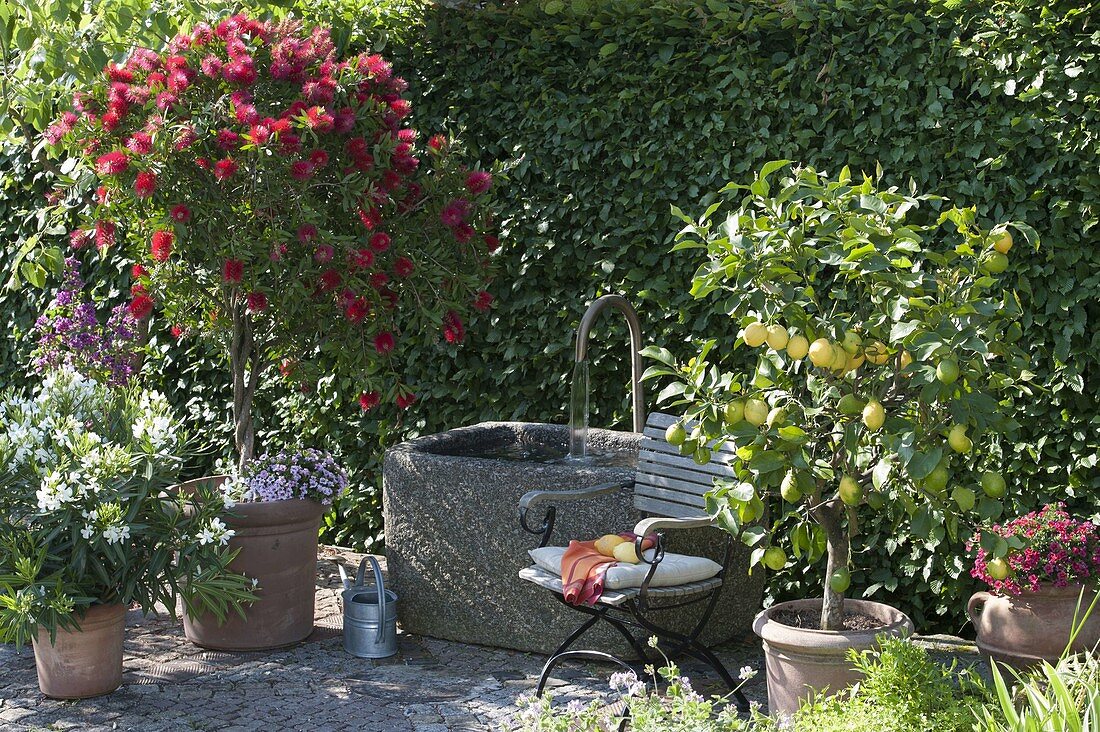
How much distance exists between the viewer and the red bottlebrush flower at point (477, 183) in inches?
174

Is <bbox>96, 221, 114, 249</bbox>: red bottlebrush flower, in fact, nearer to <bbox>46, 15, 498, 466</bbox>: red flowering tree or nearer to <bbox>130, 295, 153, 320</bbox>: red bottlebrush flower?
<bbox>46, 15, 498, 466</bbox>: red flowering tree

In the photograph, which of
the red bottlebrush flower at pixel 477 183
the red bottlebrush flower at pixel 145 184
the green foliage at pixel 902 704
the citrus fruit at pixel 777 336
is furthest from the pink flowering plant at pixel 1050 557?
the red bottlebrush flower at pixel 145 184

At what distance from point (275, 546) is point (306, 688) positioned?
0.58 m

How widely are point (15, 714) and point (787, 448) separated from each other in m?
2.51

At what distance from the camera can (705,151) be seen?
443 cm

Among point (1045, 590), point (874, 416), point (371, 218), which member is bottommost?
point (1045, 590)

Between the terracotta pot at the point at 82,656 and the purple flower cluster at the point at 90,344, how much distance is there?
172cm

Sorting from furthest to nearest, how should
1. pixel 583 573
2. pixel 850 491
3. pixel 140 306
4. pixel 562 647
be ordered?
pixel 140 306 → pixel 562 647 → pixel 583 573 → pixel 850 491

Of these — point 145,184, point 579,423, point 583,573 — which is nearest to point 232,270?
point 145,184

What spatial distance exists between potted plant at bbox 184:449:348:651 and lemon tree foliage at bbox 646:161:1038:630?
5.52ft

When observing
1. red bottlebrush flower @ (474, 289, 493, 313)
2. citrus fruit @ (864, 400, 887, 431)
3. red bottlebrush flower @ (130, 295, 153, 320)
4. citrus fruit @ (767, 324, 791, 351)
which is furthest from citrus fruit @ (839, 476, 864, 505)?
red bottlebrush flower @ (130, 295, 153, 320)

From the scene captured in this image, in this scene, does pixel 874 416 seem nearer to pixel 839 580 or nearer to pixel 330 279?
pixel 839 580

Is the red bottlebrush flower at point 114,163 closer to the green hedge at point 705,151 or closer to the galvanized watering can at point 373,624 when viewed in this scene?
the green hedge at point 705,151

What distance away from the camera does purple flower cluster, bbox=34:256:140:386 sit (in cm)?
523
